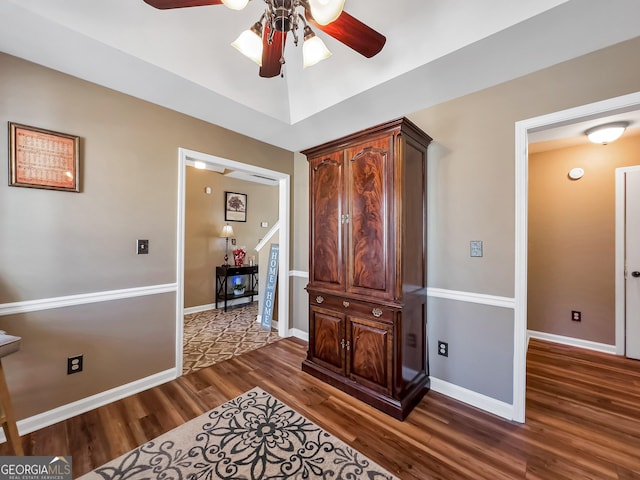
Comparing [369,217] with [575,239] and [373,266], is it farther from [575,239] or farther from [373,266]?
[575,239]

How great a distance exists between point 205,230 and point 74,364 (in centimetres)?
303

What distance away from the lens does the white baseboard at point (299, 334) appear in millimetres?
3416

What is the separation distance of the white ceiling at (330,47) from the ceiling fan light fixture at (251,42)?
0.68 m

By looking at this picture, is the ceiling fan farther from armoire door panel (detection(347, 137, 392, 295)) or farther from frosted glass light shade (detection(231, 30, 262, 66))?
armoire door panel (detection(347, 137, 392, 295))

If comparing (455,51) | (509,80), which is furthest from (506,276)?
(455,51)

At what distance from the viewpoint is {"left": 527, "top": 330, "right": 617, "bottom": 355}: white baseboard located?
297 centimetres

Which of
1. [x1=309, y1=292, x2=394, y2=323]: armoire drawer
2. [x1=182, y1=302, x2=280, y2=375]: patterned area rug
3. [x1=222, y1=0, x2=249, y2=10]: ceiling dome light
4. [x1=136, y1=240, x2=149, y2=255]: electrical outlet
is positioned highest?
[x1=222, y1=0, x2=249, y2=10]: ceiling dome light

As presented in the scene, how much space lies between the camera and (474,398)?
2.08 meters

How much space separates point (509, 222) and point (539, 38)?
1163 millimetres

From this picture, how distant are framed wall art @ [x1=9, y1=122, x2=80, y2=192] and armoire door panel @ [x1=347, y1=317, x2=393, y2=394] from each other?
247 centimetres

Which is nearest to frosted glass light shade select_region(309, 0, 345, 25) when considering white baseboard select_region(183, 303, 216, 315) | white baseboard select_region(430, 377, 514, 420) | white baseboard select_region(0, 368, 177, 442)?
white baseboard select_region(430, 377, 514, 420)

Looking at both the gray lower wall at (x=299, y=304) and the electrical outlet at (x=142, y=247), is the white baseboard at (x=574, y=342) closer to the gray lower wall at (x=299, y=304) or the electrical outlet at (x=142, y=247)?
the gray lower wall at (x=299, y=304)

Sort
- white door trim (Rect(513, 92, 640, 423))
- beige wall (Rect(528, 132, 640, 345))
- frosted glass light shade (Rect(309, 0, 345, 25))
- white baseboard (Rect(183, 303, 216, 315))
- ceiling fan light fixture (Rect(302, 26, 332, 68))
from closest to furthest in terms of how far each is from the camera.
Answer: frosted glass light shade (Rect(309, 0, 345, 25)) → ceiling fan light fixture (Rect(302, 26, 332, 68)) → white door trim (Rect(513, 92, 640, 423)) → beige wall (Rect(528, 132, 640, 345)) → white baseboard (Rect(183, 303, 216, 315))

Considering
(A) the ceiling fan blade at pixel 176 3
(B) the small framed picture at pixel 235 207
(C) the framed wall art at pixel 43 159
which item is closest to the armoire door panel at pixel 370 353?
(A) the ceiling fan blade at pixel 176 3
